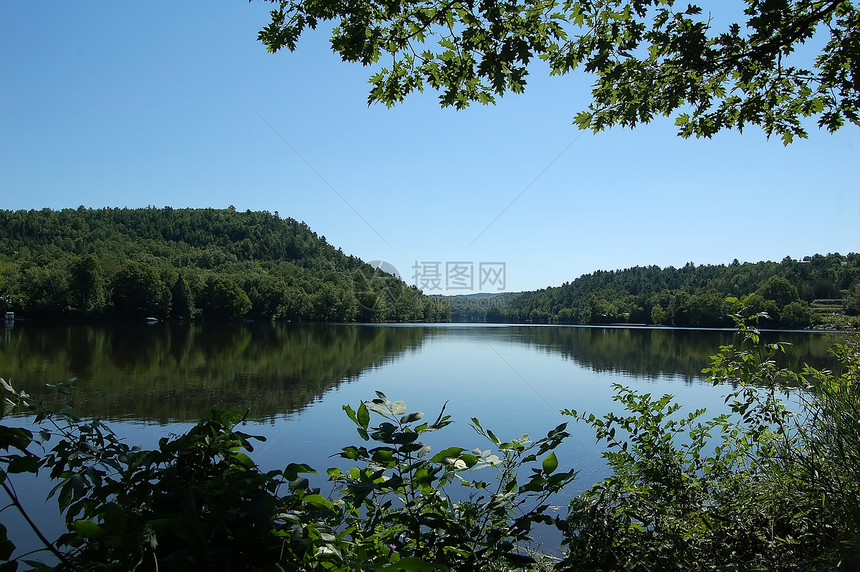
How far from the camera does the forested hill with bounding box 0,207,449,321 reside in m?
70.1

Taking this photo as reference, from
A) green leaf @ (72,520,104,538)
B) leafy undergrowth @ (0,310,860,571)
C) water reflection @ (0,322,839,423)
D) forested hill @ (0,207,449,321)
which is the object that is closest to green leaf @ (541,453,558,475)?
leafy undergrowth @ (0,310,860,571)

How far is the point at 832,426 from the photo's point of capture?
298 cm

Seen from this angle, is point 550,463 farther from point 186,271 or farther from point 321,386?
point 186,271

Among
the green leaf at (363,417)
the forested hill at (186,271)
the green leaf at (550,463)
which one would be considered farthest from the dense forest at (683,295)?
the green leaf at (363,417)

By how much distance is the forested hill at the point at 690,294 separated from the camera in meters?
79.7

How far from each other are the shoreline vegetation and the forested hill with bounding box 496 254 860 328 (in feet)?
1.06

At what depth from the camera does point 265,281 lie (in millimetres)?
95750

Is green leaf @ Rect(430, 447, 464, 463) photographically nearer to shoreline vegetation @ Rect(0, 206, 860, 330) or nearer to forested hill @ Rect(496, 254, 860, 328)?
forested hill @ Rect(496, 254, 860, 328)

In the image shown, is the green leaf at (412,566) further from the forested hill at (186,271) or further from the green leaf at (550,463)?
the forested hill at (186,271)

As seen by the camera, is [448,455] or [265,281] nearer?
[448,455]

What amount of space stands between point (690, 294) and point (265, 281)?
89.1m

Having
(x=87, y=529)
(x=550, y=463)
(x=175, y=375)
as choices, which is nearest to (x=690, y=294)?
(x=175, y=375)

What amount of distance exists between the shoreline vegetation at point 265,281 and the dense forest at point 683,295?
0.36 m

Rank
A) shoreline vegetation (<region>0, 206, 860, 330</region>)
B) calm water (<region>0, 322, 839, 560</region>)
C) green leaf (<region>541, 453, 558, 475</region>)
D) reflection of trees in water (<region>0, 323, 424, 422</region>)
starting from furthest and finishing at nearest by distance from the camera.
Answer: shoreline vegetation (<region>0, 206, 860, 330</region>), reflection of trees in water (<region>0, 323, 424, 422</region>), calm water (<region>0, 322, 839, 560</region>), green leaf (<region>541, 453, 558, 475</region>)
